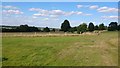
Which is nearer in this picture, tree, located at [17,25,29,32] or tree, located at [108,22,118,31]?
tree, located at [17,25,29,32]

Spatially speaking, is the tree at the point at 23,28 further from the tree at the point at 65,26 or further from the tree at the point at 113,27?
the tree at the point at 113,27

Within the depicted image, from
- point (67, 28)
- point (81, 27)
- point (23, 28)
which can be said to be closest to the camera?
point (23, 28)

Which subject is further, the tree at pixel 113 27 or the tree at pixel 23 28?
the tree at pixel 113 27

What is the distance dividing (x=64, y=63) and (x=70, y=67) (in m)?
1.34

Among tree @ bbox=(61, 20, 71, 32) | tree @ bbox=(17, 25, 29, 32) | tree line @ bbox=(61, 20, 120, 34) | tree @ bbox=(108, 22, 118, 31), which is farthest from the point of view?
tree @ bbox=(108, 22, 118, 31)

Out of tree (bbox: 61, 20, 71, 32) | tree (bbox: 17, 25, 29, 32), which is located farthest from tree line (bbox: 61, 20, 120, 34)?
tree (bbox: 17, 25, 29, 32)

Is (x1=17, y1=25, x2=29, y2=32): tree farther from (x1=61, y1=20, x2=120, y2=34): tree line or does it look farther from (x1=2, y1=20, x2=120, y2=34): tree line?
(x1=61, y1=20, x2=120, y2=34): tree line

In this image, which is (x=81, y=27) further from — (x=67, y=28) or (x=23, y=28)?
(x=23, y=28)

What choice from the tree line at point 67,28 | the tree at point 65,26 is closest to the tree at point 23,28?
the tree line at point 67,28

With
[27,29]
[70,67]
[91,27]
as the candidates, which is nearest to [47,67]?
[70,67]

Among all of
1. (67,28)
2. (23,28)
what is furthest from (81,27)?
(23,28)

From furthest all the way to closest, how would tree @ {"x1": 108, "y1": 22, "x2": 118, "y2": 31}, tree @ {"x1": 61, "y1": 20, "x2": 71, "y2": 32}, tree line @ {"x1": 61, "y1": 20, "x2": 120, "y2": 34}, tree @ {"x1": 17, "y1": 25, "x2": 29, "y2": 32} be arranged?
tree @ {"x1": 108, "y1": 22, "x2": 118, "y2": 31}
tree @ {"x1": 61, "y1": 20, "x2": 71, "y2": 32}
tree line @ {"x1": 61, "y1": 20, "x2": 120, "y2": 34}
tree @ {"x1": 17, "y1": 25, "x2": 29, "y2": 32}

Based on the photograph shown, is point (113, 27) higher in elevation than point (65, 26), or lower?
lower

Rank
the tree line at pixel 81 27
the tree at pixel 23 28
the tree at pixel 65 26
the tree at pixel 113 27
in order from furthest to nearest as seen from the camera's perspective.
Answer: the tree at pixel 113 27 < the tree at pixel 65 26 < the tree line at pixel 81 27 < the tree at pixel 23 28
